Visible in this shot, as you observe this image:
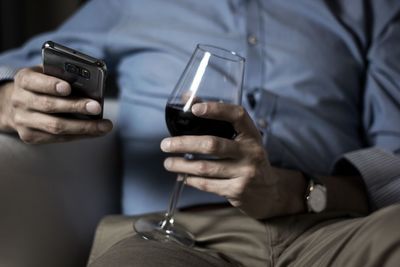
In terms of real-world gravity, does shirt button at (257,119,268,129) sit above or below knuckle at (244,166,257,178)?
below

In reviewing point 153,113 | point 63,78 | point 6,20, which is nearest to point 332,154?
point 153,113

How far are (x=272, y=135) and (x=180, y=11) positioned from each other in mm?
337

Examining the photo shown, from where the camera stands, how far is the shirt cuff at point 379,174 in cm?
85

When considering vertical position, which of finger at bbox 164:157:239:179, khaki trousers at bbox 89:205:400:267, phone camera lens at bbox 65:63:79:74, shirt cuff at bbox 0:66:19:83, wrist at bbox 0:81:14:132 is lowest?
khaki trousers at bbox 89:205:400:267

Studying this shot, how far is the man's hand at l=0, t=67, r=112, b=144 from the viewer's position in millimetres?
663

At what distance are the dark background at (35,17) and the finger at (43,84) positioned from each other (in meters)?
0.91

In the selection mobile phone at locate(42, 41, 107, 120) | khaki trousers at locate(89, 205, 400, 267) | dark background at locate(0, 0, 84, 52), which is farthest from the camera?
dark background at locate(0, 0, 84, 52)

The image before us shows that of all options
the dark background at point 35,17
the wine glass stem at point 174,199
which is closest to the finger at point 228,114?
the wine glass stem at point 174,199

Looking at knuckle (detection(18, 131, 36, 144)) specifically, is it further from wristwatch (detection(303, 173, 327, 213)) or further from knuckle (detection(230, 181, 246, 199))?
wristwatch (detection(303, 173, 327, 213))

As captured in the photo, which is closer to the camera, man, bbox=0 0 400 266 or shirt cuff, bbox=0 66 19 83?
man, bbox=0 0 400 266

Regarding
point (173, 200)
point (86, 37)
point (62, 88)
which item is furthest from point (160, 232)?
point (86, 37)

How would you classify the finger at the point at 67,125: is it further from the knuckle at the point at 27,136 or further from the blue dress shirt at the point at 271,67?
the blue dress shirt at the point at 271,67

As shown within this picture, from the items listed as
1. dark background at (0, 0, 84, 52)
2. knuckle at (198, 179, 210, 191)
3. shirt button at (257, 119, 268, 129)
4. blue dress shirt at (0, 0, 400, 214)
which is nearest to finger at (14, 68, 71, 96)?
knuckle at (198, 179, 210, 191)

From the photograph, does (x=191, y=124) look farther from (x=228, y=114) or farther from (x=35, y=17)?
(x=35, y=17)
